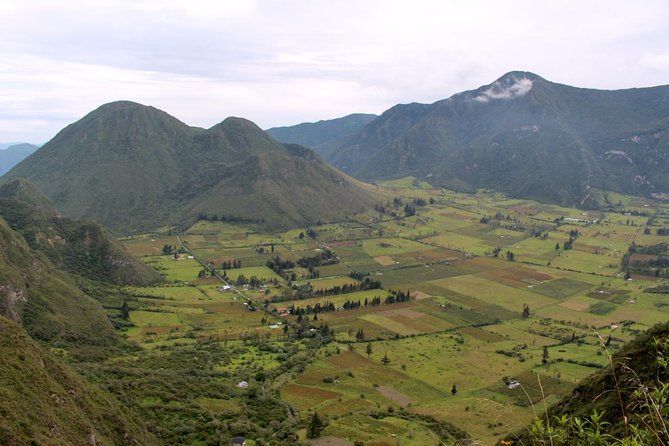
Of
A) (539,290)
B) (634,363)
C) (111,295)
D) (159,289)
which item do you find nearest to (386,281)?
(539,290)

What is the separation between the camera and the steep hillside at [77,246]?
168m

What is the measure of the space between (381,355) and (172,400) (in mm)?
55504

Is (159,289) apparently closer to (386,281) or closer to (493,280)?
(386,281)

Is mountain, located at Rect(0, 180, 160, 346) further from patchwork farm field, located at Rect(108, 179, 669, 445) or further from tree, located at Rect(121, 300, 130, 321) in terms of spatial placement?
patchwork farm field, located at Rect(108, 179, 669, 445)

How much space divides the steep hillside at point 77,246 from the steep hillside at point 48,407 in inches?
4416

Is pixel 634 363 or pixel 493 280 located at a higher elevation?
pixel 634 363

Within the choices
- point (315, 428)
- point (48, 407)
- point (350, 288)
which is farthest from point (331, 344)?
point (48, 407)

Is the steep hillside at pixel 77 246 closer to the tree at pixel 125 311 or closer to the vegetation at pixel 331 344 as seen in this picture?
the vegetation at pixel 331 344

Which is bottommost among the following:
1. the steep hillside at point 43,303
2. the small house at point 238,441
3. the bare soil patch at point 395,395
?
the bare soil patch at point 395,395

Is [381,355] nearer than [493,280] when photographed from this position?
Yes

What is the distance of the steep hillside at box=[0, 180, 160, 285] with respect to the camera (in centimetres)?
16788

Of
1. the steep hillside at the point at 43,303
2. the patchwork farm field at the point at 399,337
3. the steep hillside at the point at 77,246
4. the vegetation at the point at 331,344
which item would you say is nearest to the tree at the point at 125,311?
the vegetation at the point at 331,344

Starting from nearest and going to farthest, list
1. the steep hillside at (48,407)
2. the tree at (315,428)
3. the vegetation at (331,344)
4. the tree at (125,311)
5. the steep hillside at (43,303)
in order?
the steep hillside at (48,407), the tree at (315,428), the vegetation at (331,344), the steep hillside at (43,303), the tree at (125,311)

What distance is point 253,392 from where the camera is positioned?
96250mm
